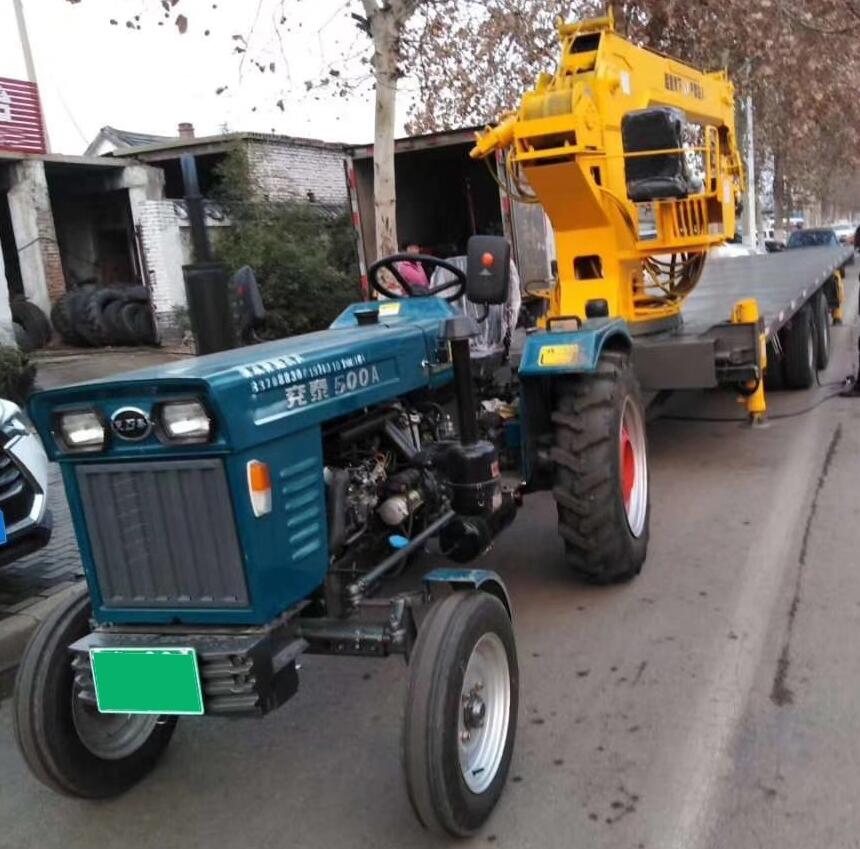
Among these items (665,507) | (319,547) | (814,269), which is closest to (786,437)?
(665,507)

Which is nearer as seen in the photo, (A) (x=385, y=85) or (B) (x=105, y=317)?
(A) (x=385, y=85)

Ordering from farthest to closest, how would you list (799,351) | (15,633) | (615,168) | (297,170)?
(297,170) → (799,351) → (615,168) → (15,633)

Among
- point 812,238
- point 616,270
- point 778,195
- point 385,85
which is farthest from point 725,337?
point 778,195

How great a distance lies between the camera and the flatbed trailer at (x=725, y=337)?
6.17 m

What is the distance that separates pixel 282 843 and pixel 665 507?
3.82 metres

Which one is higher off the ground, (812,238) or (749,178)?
(749,178)

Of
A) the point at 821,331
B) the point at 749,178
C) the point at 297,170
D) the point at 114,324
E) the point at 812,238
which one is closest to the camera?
the point at 821,331

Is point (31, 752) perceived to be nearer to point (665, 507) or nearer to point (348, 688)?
point (348, 688)

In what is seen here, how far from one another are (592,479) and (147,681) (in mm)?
2395

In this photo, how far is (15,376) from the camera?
9617 mm

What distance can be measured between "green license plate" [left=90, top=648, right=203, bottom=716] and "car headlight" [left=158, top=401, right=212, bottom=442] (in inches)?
24.3

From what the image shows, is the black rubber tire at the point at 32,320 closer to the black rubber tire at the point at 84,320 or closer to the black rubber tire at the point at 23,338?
the black rubber tire at the point at 23,338

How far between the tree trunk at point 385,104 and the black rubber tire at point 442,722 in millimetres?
8390

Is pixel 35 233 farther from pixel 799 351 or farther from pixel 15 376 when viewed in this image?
pixel 799 351
